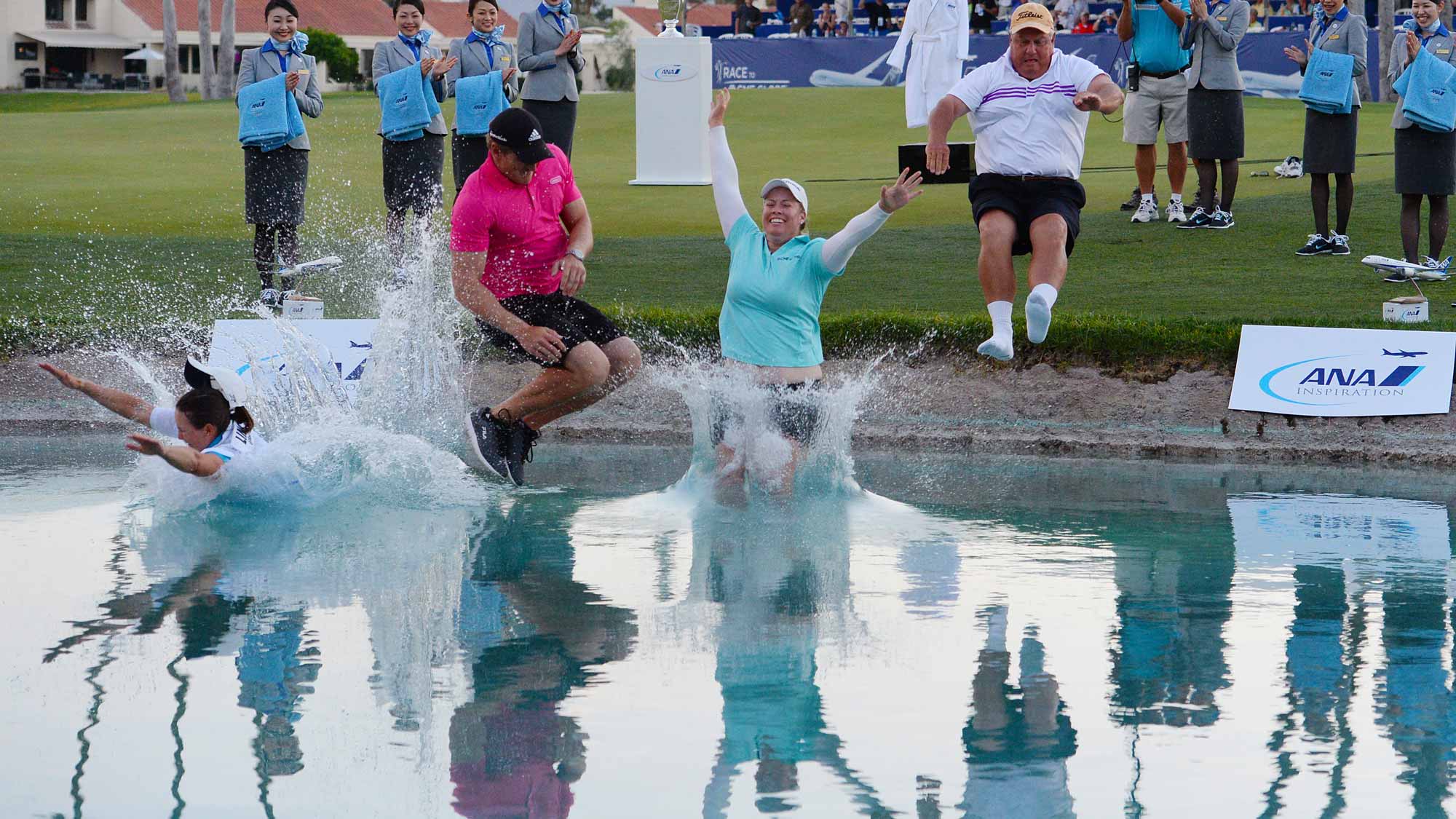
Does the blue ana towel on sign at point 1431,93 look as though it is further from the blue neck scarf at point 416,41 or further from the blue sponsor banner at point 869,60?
the blue sponsor banner at point 869,60

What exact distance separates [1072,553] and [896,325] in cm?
410

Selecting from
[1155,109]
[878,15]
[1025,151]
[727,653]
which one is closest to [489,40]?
[1025,151]

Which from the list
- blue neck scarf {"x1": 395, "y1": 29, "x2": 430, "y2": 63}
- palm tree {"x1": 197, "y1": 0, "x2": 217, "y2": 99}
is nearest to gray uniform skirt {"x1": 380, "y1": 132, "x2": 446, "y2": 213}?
blue neck scarf {"x1": 395, "y1": 29, "x2": 430, "y2": 63}

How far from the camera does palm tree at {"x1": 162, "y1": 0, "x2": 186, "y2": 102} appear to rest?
192 ft

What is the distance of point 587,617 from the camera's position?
672 centimetres

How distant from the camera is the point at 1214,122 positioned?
15.5 meters

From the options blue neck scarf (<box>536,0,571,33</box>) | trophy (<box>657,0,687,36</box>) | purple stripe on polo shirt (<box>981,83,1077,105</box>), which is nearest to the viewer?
purple stripe on polo shirt (<box>981,83,1077,105</box>)

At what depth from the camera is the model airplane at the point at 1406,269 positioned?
12.1 meters

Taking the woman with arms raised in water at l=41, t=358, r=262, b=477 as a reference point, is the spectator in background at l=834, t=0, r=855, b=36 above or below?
above

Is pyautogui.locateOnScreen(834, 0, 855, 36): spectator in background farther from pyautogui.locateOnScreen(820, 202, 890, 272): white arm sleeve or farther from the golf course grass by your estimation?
pyautogui.locateOnScreen(820, 202, 890, 272): white arm sleeve

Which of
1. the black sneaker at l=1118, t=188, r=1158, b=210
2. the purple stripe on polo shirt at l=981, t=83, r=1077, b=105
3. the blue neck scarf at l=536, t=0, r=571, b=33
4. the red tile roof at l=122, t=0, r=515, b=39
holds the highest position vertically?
the red tile roof at l=122, t=0, r=515, b=39

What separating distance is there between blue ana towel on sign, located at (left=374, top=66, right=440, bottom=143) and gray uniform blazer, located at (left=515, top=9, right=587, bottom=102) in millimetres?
1340

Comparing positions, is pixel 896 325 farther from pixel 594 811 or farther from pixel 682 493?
pixel 594 811

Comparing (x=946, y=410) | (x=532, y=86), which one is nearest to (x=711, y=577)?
(x=946, y=410)
